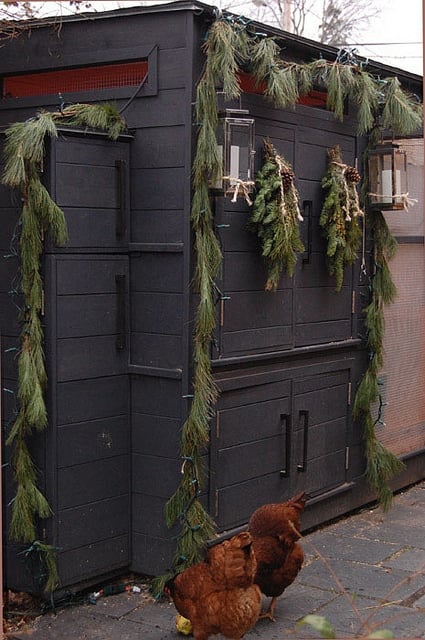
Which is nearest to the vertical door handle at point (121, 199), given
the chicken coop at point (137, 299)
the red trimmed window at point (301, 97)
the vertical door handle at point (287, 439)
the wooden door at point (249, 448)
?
the chicken coop at point (137, 299)

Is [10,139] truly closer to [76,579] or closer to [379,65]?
[76,579]

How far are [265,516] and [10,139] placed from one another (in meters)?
2.18

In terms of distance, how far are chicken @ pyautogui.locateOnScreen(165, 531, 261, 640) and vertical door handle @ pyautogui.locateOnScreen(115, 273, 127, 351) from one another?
1252 mm

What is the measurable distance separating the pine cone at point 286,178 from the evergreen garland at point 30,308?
1.19 m

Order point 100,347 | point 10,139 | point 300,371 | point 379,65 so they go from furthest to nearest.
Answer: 1. point 379,65
2. point 300,371
3. point 100,347
4. point 10,139

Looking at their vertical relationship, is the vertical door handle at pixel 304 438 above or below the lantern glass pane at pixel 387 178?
below

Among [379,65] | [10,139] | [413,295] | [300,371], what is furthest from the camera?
[413,295]

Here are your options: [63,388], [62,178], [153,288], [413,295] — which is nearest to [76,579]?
[63,388]

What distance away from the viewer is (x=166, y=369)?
4.64 m

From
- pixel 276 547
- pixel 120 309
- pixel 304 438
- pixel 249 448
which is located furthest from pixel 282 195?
pixel 276 547

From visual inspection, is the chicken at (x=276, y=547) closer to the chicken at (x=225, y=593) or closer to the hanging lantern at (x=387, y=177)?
the chicken at (x=225, y=593)

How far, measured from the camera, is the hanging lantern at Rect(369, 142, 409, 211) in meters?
5.80

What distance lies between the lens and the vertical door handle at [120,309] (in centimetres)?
469

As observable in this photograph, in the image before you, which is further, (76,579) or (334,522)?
(334,522)
